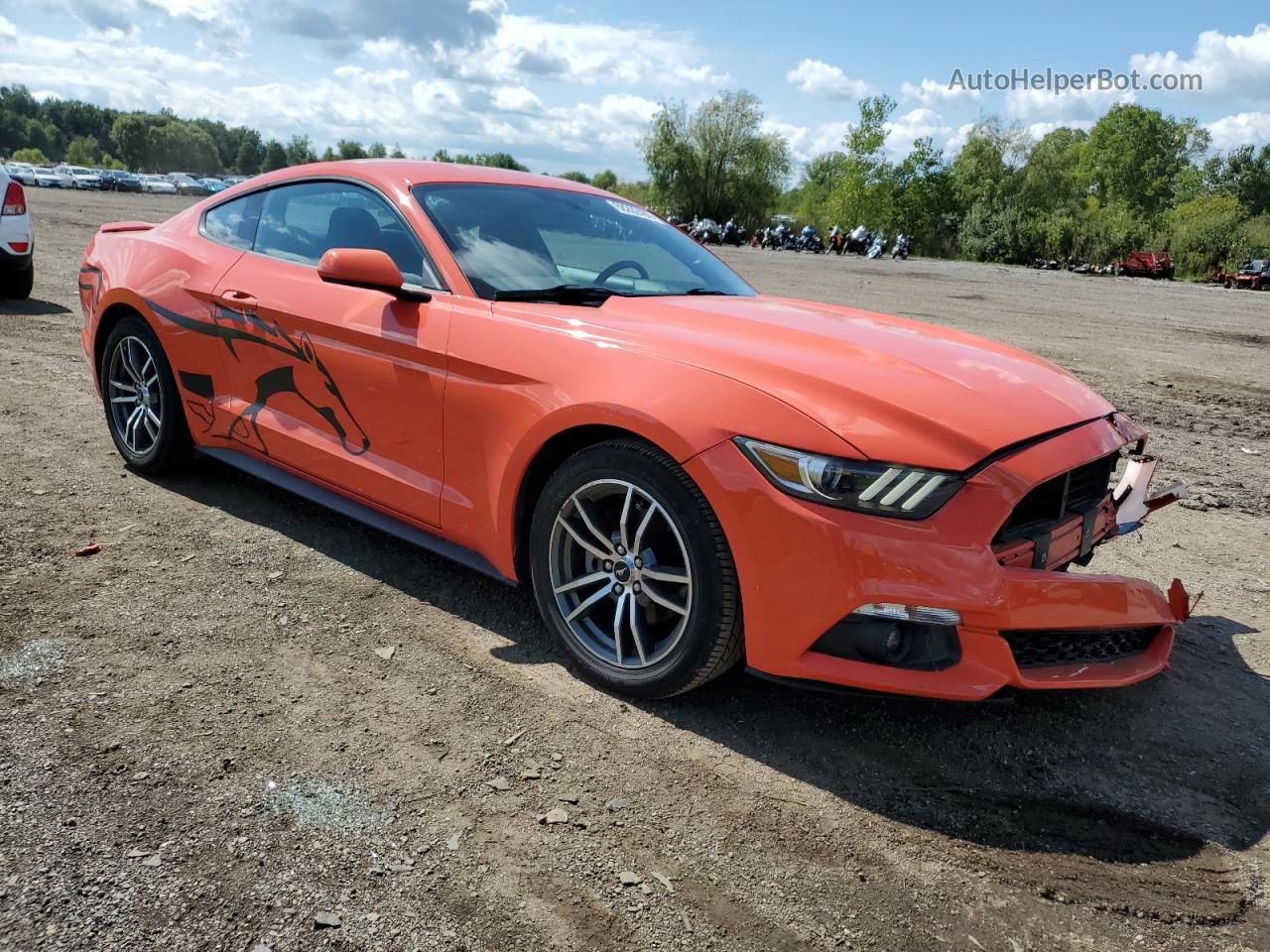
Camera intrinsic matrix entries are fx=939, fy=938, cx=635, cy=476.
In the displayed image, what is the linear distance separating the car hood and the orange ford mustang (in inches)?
0.4

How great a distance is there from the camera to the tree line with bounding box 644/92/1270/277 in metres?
49.1

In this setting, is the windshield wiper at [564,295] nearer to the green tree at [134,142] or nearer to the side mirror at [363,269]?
the side mirror at [363,269]

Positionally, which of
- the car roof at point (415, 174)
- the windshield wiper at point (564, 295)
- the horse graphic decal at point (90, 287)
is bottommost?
the horse graphic decal at point (90, 287)

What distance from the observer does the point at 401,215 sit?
3.58m

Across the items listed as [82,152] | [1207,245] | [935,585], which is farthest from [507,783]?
[82,152]

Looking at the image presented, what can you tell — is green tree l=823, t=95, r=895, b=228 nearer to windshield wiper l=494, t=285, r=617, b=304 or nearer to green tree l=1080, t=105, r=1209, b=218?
green tree l=1080, t=105, r=1209, b=218

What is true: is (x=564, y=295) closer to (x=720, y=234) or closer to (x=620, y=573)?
(x=620, y=573)

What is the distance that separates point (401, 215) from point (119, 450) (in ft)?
7.92

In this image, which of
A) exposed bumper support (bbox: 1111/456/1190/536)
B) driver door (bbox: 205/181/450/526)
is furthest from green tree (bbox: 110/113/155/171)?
exposed bumper support (bbox: 1111/456/1190/536)

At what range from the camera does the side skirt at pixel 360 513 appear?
10.8 ft

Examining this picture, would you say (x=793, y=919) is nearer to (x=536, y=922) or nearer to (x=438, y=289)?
(x=536, y=922)

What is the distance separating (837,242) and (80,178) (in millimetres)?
61618

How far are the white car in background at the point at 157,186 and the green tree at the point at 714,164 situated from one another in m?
41.9

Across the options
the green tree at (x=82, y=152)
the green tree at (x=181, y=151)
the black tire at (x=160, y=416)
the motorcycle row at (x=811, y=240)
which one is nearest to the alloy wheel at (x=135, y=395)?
the black tire at (x=160, y=416)
